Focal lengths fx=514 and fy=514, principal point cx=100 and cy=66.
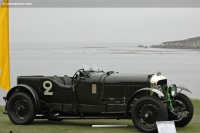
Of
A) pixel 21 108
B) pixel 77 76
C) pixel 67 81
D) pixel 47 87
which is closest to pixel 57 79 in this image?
pixel 67 81

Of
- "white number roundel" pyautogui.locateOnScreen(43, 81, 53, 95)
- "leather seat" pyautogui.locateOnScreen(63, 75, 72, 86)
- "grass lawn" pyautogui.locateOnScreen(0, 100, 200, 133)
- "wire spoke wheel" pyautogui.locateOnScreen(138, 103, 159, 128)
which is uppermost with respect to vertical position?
"leather seat" pyautogui.locateOnScreen(63, 75, 72, 86)

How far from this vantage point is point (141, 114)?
12.5 m

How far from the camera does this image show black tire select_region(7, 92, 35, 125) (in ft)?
45.1

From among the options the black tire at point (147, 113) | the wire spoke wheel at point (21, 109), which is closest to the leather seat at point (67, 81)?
the wire spoke wheel at point (21, 109)

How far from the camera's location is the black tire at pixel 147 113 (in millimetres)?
12273

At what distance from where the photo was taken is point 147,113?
489 inches

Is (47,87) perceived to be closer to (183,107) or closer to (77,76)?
(77,76)

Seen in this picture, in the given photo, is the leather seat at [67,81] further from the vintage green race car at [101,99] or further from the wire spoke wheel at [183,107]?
the wire spoke wheel at [183,107]

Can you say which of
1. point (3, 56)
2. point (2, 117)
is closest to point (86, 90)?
point (2, 117)

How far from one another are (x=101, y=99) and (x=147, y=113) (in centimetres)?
142

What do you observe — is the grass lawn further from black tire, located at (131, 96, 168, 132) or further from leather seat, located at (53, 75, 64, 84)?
leather seat, located at (53, 75, 64, 84)

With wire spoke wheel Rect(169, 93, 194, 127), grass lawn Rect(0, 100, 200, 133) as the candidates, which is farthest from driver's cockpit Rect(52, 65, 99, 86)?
wire spoke wheel Rect(169, 93, 194, 127)

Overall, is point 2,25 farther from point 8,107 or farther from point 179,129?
point 179,129

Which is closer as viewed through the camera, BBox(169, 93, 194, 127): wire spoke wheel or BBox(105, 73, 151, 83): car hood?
BBox(105, 73, 151, 83): car hood
